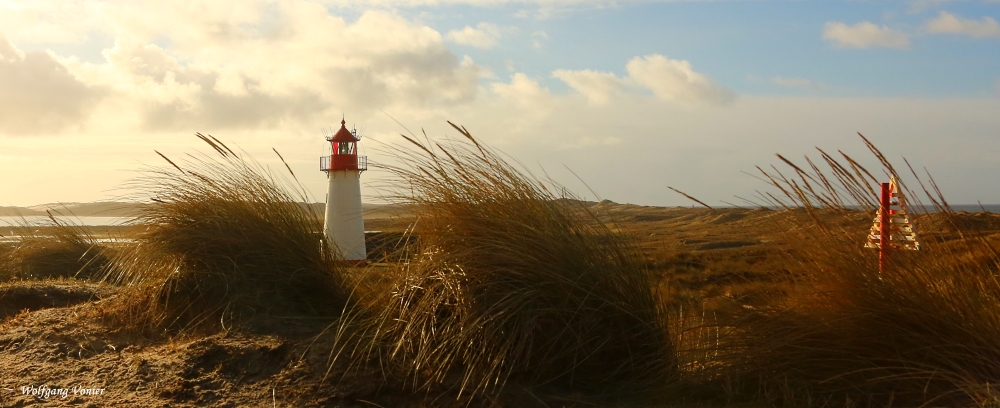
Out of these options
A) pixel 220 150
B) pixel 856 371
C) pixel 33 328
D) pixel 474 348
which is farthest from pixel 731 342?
pixel 33 328

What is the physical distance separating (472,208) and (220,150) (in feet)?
9.99

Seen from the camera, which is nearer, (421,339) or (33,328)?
(421,339)

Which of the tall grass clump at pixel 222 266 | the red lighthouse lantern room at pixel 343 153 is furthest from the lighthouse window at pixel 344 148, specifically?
the tall grass clump at pixel 222 266

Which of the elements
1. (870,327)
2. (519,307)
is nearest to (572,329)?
(519,307)

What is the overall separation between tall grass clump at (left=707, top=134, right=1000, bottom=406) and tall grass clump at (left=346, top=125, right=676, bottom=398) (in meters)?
0.54

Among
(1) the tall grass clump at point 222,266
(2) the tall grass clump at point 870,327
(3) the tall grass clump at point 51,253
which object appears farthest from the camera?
(3) the tall grass clump at point 51,253

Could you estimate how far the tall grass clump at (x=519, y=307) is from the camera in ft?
13.1

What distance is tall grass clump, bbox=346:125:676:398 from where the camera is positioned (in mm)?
3984

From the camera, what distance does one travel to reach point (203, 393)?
4.34m

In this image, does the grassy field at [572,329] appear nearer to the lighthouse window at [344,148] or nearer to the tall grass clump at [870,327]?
the tall grass clump at [870,327]

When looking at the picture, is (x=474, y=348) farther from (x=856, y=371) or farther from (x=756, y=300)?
(x=856, y=371)

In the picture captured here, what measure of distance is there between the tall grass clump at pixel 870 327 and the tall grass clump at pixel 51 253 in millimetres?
8275

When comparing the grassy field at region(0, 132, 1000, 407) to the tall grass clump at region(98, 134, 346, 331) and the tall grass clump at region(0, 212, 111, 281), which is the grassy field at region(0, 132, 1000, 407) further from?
the tall grass clump at region(0, 212, 111, 281)

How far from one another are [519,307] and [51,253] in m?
8.81
